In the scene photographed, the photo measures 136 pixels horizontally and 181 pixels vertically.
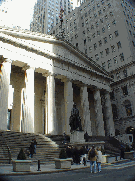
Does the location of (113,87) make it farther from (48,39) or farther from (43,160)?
(43,160)

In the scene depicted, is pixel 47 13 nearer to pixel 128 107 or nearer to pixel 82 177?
pixel 128 107

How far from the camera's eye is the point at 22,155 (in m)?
10.2

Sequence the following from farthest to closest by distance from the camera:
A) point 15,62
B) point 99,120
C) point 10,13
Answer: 1. point 10,13
2. point 99,120
3. point 15,62

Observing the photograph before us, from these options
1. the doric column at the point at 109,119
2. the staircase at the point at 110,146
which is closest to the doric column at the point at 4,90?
the staircase at the point at 110,146

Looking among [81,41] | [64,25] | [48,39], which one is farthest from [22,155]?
[64,25]

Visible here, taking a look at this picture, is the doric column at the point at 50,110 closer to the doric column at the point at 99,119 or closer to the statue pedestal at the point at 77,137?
the statue pedestal at the point at 77,137

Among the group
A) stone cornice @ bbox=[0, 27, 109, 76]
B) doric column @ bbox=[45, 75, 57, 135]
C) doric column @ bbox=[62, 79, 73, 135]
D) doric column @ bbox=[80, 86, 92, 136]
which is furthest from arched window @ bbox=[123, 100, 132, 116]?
doric column @ bbox=[45, 75, 57, 135]

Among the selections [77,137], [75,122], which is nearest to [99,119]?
[75,122]

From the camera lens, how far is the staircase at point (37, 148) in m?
15.5

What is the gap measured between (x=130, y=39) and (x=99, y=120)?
23037mm

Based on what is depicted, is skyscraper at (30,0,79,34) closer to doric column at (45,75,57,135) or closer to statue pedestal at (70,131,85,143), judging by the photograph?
doric column at (45,75,57,135)

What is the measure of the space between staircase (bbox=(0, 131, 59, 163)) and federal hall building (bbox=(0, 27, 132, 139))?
9.09 feet

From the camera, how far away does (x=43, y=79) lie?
33906 mm

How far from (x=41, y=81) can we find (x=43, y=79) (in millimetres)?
608
